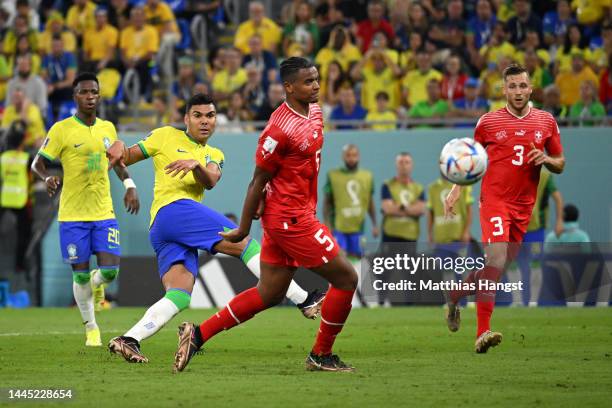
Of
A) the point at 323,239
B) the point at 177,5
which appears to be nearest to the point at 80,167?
the point at 323,239

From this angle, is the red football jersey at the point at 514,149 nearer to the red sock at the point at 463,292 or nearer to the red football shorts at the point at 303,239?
the red sock at the point at 463,292

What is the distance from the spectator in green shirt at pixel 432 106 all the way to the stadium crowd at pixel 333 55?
2cm

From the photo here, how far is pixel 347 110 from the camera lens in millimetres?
22156

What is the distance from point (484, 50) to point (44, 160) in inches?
430

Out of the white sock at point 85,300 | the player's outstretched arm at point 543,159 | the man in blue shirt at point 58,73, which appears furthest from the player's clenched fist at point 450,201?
the man in blue shirt at point 58,73

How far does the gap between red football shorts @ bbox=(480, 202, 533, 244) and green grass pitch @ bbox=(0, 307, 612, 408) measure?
113 centimetres

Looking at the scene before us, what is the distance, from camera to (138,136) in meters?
22.8

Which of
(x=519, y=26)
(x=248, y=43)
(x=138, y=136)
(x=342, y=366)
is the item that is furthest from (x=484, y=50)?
(x=342, y=366)

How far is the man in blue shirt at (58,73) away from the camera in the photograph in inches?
970

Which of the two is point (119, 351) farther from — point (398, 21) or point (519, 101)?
point (398, 21)

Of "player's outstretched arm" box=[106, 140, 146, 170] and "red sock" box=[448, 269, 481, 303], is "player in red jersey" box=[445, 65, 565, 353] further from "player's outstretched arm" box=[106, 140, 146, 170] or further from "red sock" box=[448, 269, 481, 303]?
"player's outstretched arm" box=[106, 140, 146, 170]

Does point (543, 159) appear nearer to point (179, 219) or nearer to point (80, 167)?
point (179, 219)

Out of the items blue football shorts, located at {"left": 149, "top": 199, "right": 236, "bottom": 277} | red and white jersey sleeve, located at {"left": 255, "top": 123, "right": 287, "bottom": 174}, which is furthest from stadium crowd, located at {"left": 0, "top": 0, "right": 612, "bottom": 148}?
red and white jersey sleeve, located at {"left": 255, "top": 123, "right": 287, "bottom": 174}

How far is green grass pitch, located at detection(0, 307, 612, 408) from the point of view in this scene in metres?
8.30
